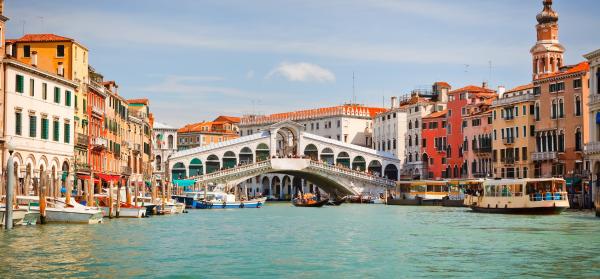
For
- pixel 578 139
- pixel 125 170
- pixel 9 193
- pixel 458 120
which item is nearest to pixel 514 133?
pixel 578 139

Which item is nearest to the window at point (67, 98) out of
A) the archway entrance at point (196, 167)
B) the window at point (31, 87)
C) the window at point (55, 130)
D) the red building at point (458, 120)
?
the window at point (55, 130)

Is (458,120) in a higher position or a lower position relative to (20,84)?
higher

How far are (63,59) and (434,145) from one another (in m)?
35.5

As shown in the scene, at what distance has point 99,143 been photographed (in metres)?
43.2

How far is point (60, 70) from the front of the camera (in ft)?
126

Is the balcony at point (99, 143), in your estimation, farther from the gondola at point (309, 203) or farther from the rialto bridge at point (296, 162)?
the rialto bridge at point (296, 162)

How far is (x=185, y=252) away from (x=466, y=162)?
46067mm

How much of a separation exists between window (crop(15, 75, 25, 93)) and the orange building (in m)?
61.5

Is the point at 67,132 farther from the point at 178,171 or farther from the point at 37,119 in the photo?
the point at 178,171

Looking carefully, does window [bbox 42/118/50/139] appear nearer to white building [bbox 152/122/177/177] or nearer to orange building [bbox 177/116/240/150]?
white building [bbox 152/122/177/177]

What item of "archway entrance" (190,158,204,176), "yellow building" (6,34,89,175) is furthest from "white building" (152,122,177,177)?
"yellow building" (6,34,89,175)

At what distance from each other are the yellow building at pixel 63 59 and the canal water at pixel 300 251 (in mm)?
10833

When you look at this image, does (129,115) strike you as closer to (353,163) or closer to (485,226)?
(353,163)

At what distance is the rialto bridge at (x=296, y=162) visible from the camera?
65.2 meters
